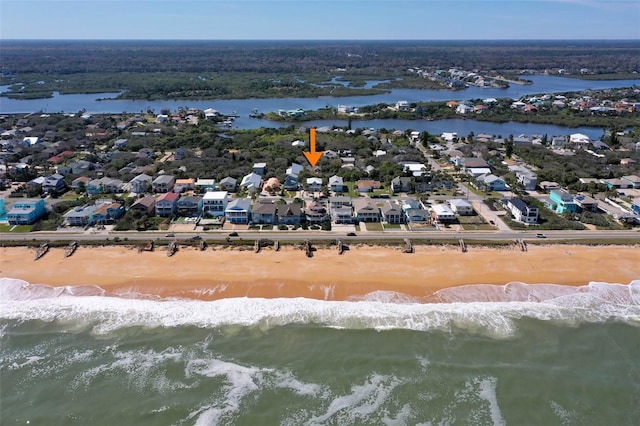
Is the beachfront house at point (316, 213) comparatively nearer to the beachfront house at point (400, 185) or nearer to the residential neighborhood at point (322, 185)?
the residential neighborhood at point (322, 185)

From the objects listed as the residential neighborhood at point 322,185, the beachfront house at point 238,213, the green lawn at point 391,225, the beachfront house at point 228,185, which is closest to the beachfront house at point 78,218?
the residential neighborhood at point 322,185

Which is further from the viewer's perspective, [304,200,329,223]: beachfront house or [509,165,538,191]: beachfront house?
[509,165,538,191]: beachfront house

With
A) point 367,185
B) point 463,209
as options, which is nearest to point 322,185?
point 367,185

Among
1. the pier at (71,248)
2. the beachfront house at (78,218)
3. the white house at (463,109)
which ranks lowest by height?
the pier at (71,248)

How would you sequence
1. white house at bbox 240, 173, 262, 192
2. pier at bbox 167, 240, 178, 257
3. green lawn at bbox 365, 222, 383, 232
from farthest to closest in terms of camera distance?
1. white house at bbox 240, 173, 262, 192
2. green lawn at bbox 365, 222, 383, 232
3. pier at bbox 167, 240, 178, 257

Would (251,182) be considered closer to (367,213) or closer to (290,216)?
(290,216)

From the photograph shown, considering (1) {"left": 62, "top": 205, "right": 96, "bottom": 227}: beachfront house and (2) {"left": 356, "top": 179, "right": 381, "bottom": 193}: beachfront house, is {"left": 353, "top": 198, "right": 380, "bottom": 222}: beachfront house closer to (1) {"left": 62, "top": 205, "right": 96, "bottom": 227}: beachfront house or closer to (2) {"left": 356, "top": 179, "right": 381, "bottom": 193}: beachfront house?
(2) {"left": 356, "top": 179, "right": 381, "bottom": 193}: beachfront house

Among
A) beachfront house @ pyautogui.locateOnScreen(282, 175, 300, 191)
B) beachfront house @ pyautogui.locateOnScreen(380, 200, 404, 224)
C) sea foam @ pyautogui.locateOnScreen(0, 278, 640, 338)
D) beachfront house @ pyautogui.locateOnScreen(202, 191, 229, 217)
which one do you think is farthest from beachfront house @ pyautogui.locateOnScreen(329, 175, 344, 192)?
sea foam @ pyautogui.locateOnScreen(0, 278, 640, 338)
